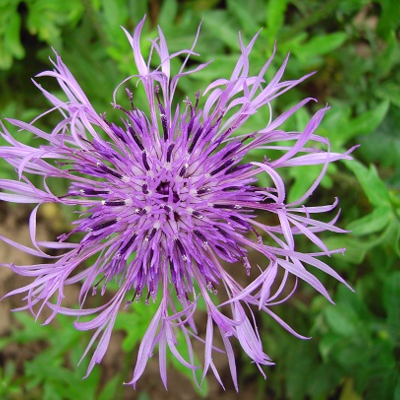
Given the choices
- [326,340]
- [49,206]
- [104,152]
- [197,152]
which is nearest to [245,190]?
[197,152]

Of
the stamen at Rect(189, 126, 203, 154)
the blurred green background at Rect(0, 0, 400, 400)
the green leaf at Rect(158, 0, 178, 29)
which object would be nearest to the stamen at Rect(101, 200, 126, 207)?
the stamen at Rect(189, 126, 203, 154)

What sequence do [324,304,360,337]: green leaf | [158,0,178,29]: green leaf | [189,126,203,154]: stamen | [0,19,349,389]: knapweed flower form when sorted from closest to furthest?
[0,19,349,389]: knapweed flower
[189,126,203,154]: stamen
[324,304,360,337]: green leaf
[158,0,178,29]: green leaf

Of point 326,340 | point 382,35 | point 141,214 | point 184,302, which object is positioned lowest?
point 326,340

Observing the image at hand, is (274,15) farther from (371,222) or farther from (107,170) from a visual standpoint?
(107,170)

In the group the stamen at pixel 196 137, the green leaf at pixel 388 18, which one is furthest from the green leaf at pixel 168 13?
the stamen at pixel 196 137

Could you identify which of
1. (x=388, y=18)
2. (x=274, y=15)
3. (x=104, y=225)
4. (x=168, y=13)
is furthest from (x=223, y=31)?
(x=104, y=225)

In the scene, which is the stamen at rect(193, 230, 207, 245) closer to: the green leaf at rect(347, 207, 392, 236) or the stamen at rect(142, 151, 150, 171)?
the stamen at rect(142, 151, 150, 171)

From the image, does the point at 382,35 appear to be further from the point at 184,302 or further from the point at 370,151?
the point at 184,302
